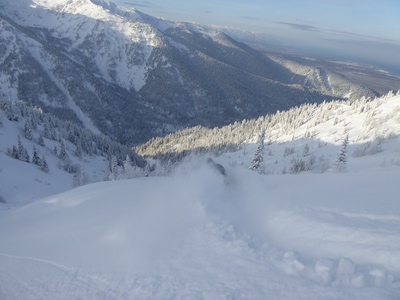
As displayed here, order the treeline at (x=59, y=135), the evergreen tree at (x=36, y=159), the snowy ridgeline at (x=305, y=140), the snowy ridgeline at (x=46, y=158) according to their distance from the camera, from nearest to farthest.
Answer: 1. the snowy ridgeline at (x=46, y=158)
2. the snowy ridgeline at (x=305, y=140)
3. the evergreen tree at (x=36, y=159)
4. the treeline at (x=59, y=135)

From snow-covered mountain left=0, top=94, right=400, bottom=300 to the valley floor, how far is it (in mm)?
31

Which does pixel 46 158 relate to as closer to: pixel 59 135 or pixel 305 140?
pixel 59 135

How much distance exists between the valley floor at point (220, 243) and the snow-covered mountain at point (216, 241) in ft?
0.10

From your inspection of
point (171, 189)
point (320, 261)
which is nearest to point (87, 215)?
point (171, 189)

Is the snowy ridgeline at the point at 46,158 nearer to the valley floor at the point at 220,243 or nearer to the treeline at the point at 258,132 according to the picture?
the valley floor at the point at 220,243

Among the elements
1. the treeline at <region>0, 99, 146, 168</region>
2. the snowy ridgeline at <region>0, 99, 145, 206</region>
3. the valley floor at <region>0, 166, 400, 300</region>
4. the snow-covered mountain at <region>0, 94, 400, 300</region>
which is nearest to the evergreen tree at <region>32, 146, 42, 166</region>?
the snowy ridgeline at <region>0, 99, 145, 206</region>

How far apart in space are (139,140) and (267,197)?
599ft

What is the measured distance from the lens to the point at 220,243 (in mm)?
7457

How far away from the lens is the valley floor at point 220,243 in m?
5.85

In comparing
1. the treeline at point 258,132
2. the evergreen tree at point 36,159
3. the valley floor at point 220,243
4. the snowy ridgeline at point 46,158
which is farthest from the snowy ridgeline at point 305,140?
the evergreen tree at point 36,159

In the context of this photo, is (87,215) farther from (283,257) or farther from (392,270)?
(392,270)

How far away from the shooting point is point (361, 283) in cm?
541

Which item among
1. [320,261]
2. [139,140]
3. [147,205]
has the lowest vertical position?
[139,140]

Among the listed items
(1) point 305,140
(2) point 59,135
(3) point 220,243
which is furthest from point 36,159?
(1) point 305,140
